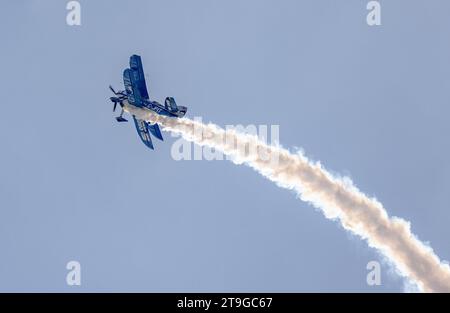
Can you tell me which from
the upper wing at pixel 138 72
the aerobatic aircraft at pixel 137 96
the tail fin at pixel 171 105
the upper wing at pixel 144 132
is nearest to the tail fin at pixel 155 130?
the upper wing at pixel 144 132

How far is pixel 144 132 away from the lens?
322 ft

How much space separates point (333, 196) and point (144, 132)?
923 inches

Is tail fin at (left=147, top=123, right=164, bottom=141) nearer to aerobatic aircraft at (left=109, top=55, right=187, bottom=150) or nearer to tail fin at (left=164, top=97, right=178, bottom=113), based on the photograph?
aerobatic aircraft at (left=109, top=55, right=187, bottom=150)

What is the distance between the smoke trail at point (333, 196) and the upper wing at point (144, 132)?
13.9 feet

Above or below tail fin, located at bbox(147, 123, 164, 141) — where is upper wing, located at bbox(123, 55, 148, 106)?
above

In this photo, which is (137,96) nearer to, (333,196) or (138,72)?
(138,72)

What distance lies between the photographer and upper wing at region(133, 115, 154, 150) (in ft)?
319

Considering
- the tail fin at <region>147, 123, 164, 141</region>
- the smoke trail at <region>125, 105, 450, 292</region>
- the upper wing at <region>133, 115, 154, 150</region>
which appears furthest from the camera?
the upper wing at <region>133, 115, 154, 150</region>

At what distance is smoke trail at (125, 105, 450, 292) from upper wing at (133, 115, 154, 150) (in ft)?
13.9

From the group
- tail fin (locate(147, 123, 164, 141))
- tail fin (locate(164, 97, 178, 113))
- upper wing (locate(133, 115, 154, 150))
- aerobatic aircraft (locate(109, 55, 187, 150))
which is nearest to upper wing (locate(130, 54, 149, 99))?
aerobatic aircraft (locate(109, 55, 187, 150))
